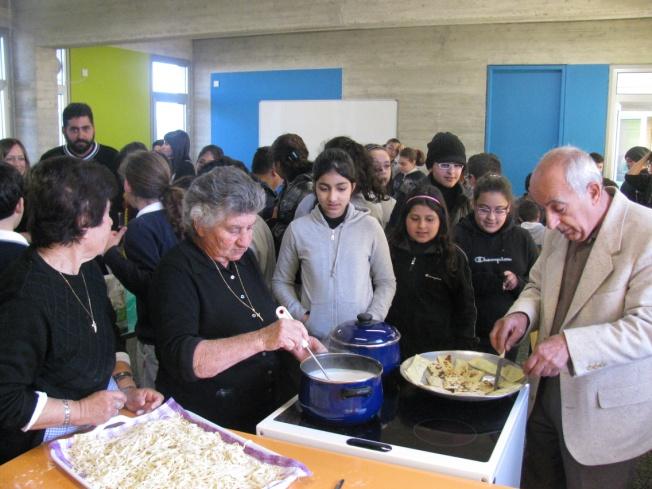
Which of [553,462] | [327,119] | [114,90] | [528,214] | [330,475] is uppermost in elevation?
[114,90]

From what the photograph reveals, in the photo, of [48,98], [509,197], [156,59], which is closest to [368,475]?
[509,197]

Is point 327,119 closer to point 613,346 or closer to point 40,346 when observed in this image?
point 613,346

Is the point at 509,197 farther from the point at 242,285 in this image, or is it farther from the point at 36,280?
the point at 36,280

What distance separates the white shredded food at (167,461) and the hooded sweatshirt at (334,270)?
1.08m

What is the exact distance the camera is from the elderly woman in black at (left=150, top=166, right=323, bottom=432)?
165 cm

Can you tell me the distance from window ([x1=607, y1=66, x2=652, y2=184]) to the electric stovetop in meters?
7.65

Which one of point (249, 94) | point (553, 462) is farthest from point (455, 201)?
point (249, 94)

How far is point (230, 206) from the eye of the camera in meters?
1.73

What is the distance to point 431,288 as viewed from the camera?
257 cm

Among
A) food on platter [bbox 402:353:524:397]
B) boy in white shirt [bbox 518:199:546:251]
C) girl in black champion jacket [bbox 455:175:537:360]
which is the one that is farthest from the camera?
boy in white shirt [bbox 518:199:546:251]

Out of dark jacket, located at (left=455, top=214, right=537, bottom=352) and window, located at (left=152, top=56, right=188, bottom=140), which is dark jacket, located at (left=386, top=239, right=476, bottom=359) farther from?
window, located at (left=152, top=56, right=188, bottom=140)

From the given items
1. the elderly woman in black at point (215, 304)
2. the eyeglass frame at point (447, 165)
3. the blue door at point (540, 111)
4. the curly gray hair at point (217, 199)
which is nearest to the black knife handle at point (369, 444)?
the elderly woman in black at point (215, 304)

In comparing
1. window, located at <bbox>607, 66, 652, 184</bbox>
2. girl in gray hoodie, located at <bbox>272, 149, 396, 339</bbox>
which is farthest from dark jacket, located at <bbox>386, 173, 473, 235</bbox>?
window, located at <bbox>607, 66, 652, 184</bbox>

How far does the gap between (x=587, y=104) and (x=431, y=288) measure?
673cm
